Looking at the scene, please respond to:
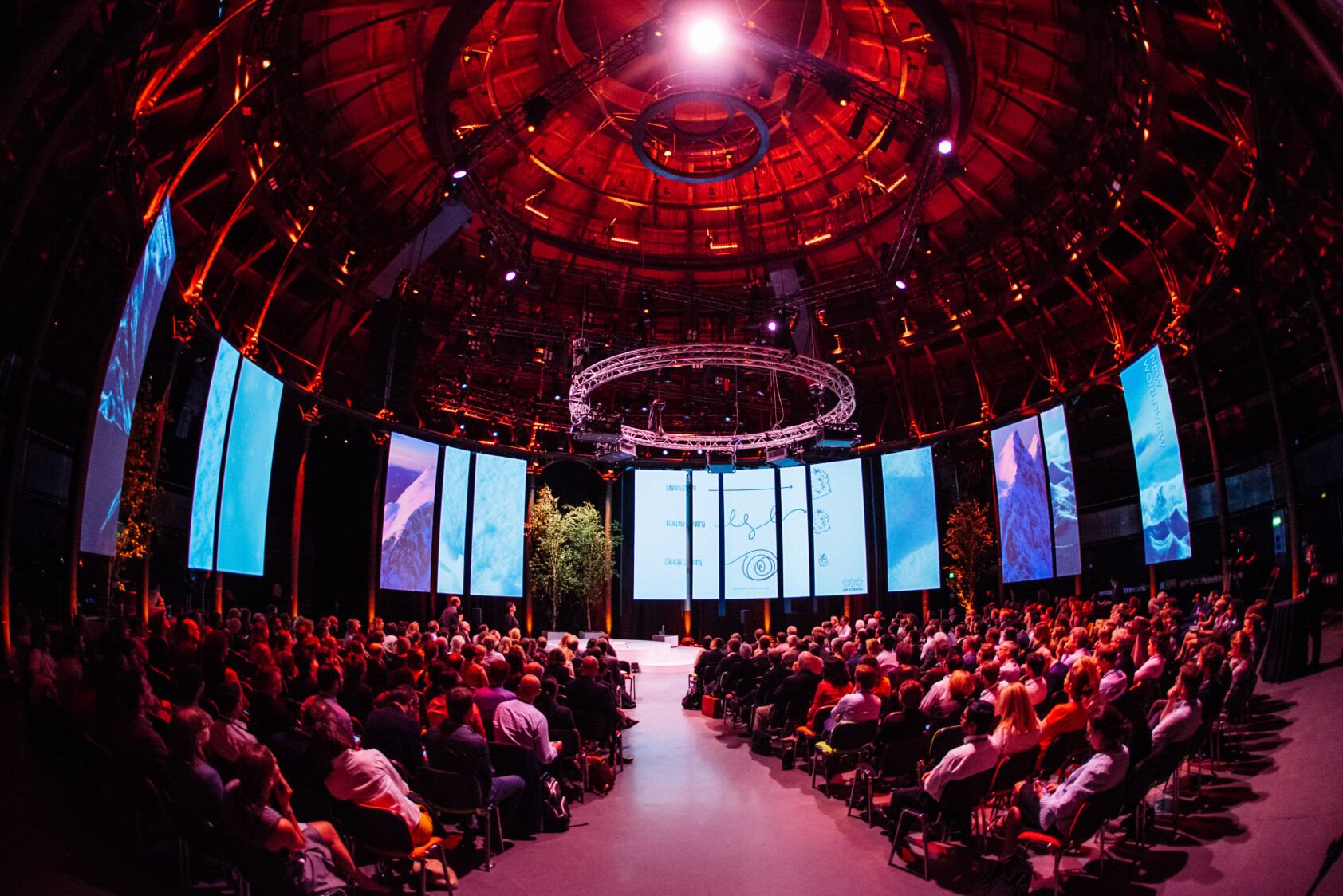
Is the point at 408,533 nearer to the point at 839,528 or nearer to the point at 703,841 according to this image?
the point at 839,528

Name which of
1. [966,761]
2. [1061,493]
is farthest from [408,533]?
[966,761]

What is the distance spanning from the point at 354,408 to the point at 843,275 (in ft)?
44.9

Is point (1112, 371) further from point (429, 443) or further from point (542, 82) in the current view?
point (429, 443)

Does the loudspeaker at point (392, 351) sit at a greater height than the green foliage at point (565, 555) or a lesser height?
greater

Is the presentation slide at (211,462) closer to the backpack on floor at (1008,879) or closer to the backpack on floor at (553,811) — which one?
Result: the backpack on floor at (553,811)

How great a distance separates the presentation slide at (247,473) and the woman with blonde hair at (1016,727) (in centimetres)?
1331

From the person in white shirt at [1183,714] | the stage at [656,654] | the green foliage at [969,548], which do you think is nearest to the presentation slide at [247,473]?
the stage at [656,654]

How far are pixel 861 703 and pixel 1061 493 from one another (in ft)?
43.4

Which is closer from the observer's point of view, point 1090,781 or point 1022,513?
point 1090,781

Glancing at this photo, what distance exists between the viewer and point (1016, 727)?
605cm

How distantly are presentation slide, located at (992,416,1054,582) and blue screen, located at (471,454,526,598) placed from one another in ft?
43.4

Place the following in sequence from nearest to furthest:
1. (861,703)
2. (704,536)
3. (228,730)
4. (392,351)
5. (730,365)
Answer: (228,730), (861,703), (392,351), (730,365), (704,536)

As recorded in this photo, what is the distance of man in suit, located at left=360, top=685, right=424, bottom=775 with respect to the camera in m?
6.16

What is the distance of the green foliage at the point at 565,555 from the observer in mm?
23641
